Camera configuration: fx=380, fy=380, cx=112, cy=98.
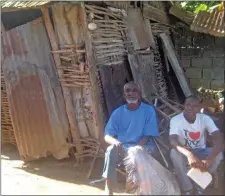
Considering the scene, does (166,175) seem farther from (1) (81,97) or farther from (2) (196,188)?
(1) (81,97)

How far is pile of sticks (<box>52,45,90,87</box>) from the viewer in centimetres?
578

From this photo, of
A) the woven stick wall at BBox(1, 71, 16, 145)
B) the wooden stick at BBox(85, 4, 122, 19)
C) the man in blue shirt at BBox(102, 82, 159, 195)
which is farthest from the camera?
the woven stick wall at BBox(1, 71, 16, 145)

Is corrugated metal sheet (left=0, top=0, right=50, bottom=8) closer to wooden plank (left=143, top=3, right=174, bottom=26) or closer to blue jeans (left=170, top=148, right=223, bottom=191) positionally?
blue jeans (left=170, top=148, right=223, bottom=191)

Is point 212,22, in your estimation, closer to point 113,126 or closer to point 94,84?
point 113,126

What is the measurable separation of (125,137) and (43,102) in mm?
1741

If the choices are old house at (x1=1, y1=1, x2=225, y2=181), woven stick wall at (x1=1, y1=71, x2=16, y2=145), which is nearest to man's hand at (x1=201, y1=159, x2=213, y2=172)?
old house at (x1=1, y1=1, x2=225, y2=181)

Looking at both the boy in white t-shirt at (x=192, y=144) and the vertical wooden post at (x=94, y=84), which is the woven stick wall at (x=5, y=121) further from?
the boy in white t-shirt at (x=192, y=144)

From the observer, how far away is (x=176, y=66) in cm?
840

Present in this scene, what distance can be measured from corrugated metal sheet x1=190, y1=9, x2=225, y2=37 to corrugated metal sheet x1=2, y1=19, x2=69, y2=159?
2.83 meters

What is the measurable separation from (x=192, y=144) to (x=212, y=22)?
1.60 m

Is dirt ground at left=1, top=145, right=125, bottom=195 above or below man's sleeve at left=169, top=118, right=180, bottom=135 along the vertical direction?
below

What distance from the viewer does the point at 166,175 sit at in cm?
441

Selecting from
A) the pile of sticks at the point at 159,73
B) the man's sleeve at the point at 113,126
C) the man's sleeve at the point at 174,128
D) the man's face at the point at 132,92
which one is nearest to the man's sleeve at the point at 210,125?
the man's sleeve at the point at 174,128

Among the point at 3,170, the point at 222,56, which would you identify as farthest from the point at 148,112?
the point at 222,56
